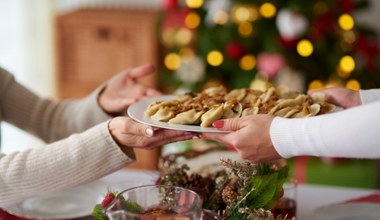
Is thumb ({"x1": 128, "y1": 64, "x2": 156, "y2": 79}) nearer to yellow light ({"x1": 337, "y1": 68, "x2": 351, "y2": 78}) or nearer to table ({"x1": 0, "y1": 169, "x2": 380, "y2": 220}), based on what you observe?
table ({"x1": 0, "y1": 169, "x2": 380, "y2": 220})

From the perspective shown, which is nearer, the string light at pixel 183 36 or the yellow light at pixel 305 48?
the yellow light at pixel 305 48

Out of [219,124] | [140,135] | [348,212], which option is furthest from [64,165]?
[348,212]

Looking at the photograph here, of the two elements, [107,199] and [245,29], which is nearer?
[107,199]

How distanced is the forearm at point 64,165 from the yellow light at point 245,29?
1772 millimetres

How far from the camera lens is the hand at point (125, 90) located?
1695 millimetres

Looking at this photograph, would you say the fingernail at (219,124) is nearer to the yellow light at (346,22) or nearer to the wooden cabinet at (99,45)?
the yellow light at (346,22)

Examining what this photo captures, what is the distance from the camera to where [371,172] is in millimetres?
2891

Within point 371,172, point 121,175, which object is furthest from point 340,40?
point 121,175

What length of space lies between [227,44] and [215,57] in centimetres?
11

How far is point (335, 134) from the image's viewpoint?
108cm

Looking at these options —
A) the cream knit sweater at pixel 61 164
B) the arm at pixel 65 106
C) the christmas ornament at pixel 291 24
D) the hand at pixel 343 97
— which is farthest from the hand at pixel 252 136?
the christmas ornament at pixel 291 24

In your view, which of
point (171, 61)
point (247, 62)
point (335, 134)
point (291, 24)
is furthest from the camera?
point (171, 61)

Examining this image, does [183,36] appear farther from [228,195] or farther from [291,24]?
[228,195]

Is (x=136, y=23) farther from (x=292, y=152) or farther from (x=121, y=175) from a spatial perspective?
(x=292, y=152)
